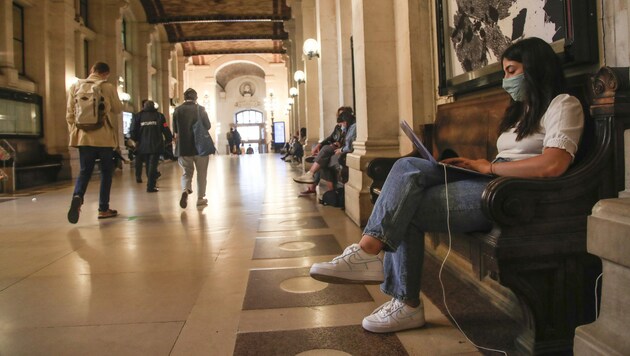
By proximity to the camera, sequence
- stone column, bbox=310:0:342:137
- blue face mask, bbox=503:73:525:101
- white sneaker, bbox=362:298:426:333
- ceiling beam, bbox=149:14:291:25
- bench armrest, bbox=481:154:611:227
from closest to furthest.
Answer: bench armrest, bbox=481:154:611:227 → blue face mask, bbox=503:73:525:101 → white sneaker, bbox=362:298:426:333 → stone column, bbox=310:0:342:137 → ceiling beam, bbox=149:14:291:25

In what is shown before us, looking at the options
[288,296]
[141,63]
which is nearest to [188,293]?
[288,296]

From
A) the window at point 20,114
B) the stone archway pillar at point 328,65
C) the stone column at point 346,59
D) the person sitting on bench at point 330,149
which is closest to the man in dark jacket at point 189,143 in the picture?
the person sitting on bench at point 330,149

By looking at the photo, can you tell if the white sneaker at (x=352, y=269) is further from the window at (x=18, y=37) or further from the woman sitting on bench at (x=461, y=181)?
the window at (x=18, y=37)

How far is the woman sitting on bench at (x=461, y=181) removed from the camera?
6.29 feet

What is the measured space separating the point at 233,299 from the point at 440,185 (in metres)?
1.36

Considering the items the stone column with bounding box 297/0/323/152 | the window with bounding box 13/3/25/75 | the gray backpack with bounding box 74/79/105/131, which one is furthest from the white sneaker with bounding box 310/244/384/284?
the window with bounding box 13/3/25/75

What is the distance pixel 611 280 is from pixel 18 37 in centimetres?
1406

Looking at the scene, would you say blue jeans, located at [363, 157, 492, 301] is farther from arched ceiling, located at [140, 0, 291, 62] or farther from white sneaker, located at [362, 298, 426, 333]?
arched ceiling, located at [140, 0, 291, 62]

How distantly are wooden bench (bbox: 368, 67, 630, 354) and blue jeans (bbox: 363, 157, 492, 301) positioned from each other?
0.10 meters

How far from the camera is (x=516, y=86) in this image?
2127mm

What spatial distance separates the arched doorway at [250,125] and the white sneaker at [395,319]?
1710 inches

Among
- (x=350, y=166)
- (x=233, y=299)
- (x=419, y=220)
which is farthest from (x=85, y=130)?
(x=419, y=220)

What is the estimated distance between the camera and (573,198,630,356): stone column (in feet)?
4.50

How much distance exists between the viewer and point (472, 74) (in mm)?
3283
